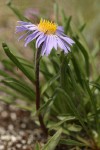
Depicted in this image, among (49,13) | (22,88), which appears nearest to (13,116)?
(22,88)

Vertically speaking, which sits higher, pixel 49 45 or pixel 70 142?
pixel 49 45

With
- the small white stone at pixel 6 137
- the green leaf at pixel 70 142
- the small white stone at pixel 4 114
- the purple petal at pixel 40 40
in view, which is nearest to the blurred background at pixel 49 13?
the small white stone at pixel 4 114

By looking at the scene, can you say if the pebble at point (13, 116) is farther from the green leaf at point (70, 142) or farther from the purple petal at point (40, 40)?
the purple petal at point (40, 40)

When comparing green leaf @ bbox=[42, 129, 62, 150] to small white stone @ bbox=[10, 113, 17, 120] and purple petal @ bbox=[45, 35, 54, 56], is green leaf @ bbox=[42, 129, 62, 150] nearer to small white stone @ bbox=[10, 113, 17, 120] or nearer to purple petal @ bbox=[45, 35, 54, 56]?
purple petal @ bbox=[45, 35, 54, 56]

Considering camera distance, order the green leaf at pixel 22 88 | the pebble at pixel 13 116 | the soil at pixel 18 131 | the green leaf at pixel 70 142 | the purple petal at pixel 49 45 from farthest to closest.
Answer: the pebble at pixel 13 116, the soil at pixel 18 131, the green leaf at pixel 22 88, the green leaf at pixel 70 142, the purple petal at pixel 49 45

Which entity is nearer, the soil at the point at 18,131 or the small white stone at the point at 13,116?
the soil at the point at 18,131

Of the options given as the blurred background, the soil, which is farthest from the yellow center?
the blurred background

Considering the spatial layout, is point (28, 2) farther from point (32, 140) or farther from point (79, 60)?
point (32, 140)

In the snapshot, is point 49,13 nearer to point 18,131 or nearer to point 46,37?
point 18,131

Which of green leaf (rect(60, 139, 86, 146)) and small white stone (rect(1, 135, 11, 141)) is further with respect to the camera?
small white stone (rect(1, 135, 11, 141))
